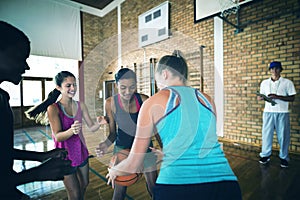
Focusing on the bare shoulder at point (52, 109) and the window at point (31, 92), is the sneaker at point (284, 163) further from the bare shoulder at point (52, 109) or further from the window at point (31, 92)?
the window at point (31, 92)

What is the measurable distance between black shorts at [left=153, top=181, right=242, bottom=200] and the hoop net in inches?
147

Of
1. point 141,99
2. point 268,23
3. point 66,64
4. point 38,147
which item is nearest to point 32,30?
point 66,64

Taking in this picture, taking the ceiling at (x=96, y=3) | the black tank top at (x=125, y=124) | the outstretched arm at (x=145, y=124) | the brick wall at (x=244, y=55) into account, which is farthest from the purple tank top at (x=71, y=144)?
the ceiling at (x=96, y=3)

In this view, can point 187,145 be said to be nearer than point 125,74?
Yes

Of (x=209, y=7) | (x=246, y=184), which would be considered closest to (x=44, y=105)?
(x=246, y=184)

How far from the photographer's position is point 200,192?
31.2 inches

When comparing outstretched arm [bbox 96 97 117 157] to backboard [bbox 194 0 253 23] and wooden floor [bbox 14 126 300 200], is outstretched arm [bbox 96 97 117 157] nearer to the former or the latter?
wooden floor [bbox 14 126 300 200]

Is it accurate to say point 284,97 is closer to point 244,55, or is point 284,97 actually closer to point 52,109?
point 244,55

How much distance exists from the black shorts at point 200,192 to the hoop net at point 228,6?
12.3ft

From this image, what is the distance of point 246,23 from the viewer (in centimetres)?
370

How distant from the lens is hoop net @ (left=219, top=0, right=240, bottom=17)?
3619mm

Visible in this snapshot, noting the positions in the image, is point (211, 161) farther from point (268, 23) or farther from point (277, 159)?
point (268, 23)

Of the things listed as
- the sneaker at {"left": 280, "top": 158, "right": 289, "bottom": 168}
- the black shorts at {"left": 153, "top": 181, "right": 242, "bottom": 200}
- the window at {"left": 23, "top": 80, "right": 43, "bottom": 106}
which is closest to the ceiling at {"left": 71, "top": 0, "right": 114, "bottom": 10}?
the window at {"left": 23, "top": 80, "right": 43, "bottom": 106}

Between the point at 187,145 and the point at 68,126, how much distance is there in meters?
1.02
